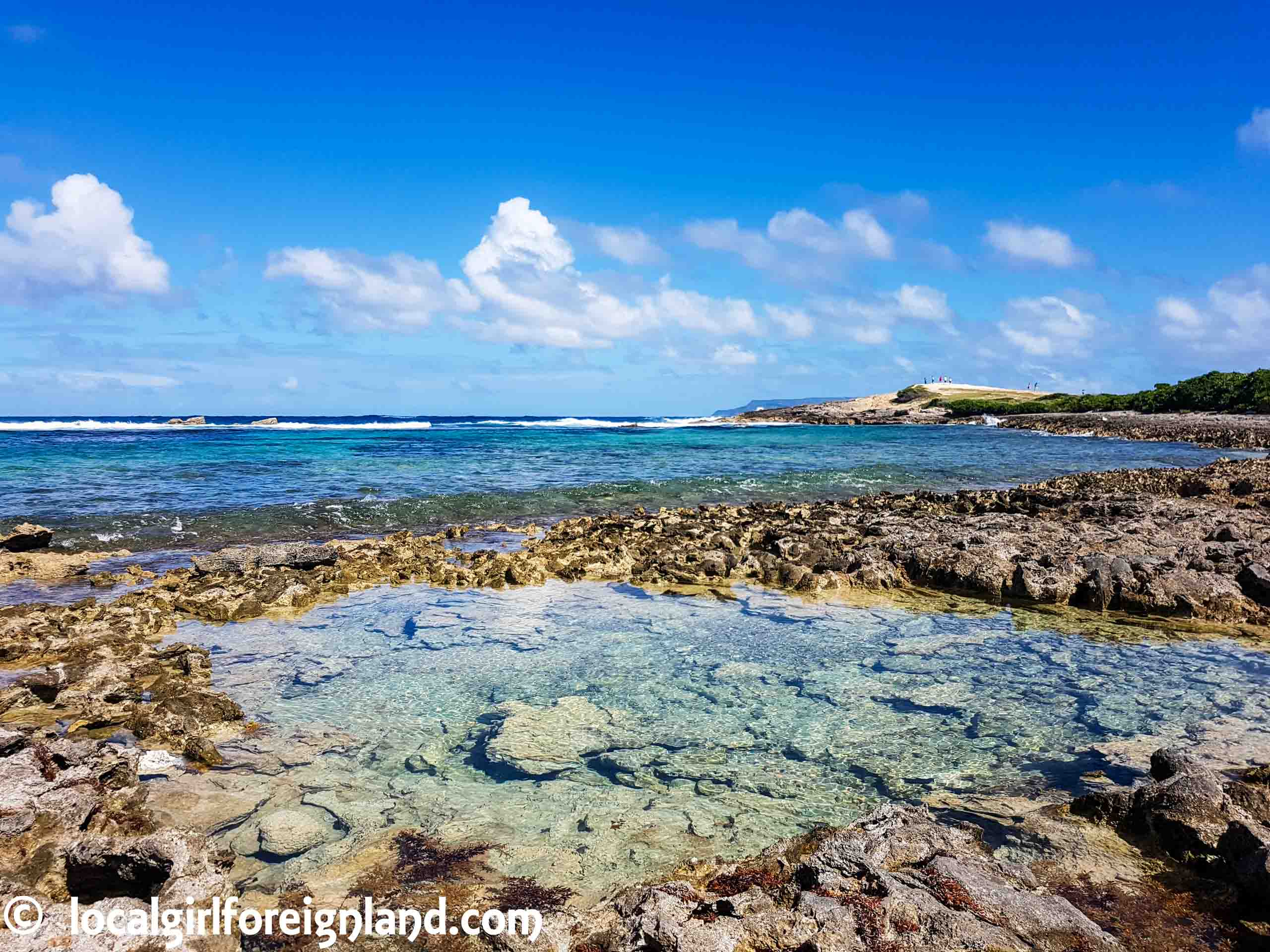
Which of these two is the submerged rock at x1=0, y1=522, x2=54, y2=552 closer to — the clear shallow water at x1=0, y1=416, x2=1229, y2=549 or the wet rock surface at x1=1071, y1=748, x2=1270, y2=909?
the clear shallow water at x1=0, y1=416, x2=1229, y2=549

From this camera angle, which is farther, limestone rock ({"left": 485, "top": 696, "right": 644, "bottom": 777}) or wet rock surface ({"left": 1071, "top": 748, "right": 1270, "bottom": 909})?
limestone rock ({"left": 485, "top": 696, "right": 644, "bottom": 777})

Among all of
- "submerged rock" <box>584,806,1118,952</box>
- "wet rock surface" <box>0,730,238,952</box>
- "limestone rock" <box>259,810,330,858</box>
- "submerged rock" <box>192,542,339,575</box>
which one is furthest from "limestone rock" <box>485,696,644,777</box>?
"submerged rock" <box>192,542,339,575</box>

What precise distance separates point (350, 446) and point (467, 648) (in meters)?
46.6

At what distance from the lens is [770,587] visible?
13328 mm

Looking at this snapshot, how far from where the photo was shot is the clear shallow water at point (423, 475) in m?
20.2

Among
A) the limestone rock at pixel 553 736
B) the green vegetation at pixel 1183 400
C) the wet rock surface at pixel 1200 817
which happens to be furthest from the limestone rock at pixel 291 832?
the green vegetation at pixel 1183 400

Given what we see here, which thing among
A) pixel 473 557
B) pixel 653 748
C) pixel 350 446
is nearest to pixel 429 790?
pixel 653 748

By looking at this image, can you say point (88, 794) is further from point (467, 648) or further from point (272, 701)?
point (467, 648)

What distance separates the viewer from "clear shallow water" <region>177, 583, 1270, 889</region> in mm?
5605

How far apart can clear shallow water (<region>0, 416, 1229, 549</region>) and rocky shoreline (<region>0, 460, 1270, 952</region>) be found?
3.55 metres

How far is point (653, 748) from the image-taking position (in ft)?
22.1
